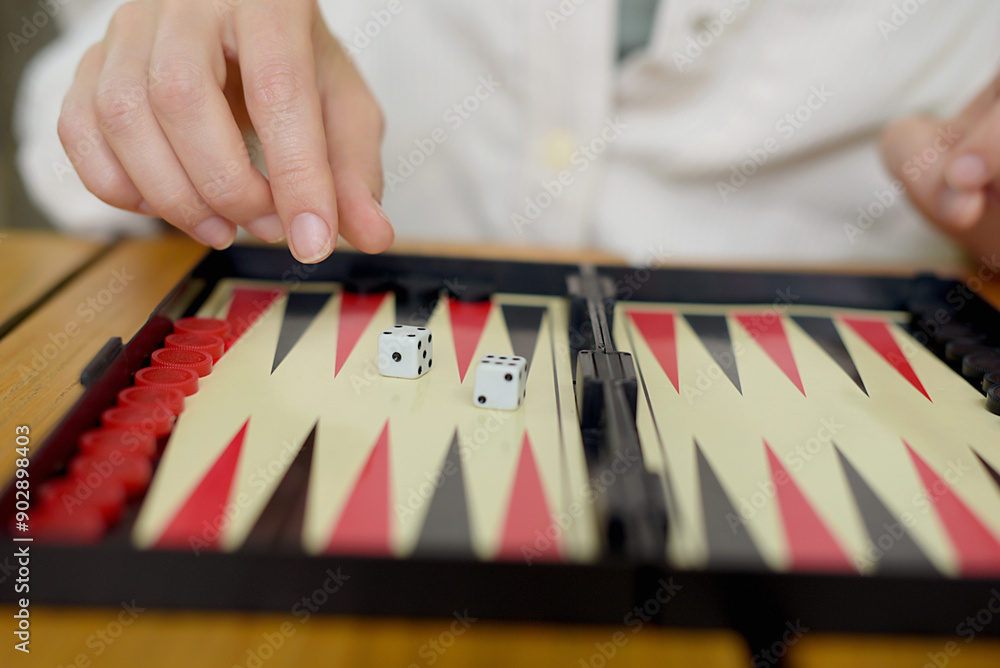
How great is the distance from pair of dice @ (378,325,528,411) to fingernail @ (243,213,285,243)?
261mm

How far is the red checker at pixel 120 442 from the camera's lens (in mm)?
735

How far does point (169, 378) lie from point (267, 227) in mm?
282

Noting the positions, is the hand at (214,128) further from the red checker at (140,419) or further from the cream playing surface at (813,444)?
the cream playing surface at (813,444)

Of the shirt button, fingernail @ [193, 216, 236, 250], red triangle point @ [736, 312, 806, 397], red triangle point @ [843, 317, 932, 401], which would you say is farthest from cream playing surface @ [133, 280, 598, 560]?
the shirt button

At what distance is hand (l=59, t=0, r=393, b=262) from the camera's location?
95 centimetres

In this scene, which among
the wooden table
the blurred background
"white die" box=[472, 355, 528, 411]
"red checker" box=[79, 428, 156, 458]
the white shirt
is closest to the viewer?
the wooden table

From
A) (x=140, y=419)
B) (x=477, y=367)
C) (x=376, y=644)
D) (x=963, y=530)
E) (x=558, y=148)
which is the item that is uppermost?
(x=558, y=148)

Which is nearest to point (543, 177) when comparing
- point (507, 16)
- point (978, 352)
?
point (507, 16)

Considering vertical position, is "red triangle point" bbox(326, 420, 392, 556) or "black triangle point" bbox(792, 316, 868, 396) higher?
"black triangle point" bbox(792, 316, 868, 396)

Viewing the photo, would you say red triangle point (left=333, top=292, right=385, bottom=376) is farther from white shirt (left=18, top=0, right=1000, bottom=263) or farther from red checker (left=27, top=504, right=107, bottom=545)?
white shirt (left=18, top=0, right=1000, bottom=263)

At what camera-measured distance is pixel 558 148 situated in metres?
1.66

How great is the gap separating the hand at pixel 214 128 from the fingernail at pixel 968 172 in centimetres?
90

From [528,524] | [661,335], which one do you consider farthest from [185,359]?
[661,335]

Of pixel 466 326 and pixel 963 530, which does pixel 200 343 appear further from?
pixel 963 530
